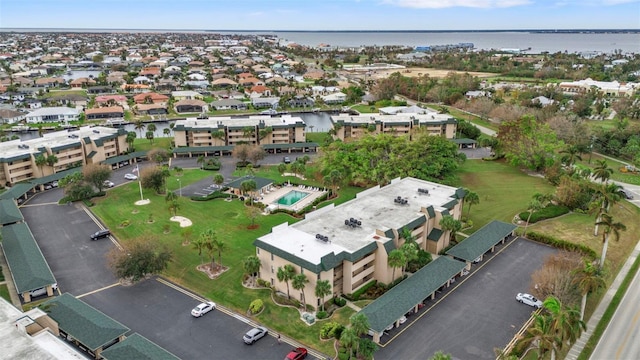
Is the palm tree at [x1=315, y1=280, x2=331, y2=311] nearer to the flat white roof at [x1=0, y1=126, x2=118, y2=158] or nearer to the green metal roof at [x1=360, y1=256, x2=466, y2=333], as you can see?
the green metal roof at [x1=360, y1=256, x2=466, y2=333]

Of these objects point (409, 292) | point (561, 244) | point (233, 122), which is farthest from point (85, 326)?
point (233, 122)

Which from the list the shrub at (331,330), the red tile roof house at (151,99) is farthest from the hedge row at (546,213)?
the red tile roof house at (151,99)

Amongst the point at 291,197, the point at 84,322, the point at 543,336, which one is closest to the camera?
the point at 543,336

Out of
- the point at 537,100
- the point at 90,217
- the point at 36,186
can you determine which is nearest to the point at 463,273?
the point at 90,217

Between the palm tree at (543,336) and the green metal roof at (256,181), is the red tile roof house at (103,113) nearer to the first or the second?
the green metal roof at (256,181)

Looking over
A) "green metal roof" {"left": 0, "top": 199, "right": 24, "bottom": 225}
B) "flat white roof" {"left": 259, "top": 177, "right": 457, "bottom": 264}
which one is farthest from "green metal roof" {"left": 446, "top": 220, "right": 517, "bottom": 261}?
"green metal roof" {"left": 0, "top": 199, "right": 24, "bottom": 225}

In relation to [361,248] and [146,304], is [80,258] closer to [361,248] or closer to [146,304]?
[146,304]

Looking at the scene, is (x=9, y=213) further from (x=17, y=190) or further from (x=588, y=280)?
(x=588, y=280)
